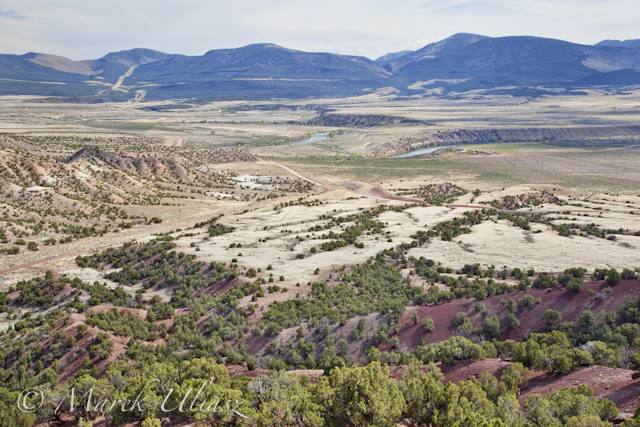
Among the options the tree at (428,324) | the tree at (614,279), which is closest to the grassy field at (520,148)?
the tree at (614,279)

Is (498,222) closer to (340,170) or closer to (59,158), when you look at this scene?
(340,170)

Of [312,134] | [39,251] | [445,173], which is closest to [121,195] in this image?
[39,251]

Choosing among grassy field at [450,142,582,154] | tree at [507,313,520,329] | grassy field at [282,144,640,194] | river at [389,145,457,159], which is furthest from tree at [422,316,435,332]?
grassy field at [450,142,582,154]

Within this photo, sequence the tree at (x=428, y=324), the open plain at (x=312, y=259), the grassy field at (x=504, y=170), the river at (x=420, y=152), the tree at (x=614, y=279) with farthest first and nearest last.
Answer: the river at (x=420, y=152) → the grassy field at (x=504, y=170) → the tree at (x=614, y=279) → the tree at (x=428, y=324) → the open plain at (x=312, y=259)

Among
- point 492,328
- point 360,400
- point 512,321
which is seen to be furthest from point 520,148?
point 360,400

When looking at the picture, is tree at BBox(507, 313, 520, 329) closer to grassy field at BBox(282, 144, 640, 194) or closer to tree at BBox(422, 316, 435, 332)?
tree at BBox(422, 316, 435, 332)

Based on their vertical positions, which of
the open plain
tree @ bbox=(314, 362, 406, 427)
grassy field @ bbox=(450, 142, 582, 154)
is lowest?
the open plain

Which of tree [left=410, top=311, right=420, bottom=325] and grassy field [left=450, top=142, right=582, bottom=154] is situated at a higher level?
grassy field [left=450, top=142, right=582, bottom=154]

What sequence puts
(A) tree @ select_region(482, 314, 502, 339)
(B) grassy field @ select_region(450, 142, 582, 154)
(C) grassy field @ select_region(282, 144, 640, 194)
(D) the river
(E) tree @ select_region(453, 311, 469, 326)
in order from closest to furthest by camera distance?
(A) tree @ select_region(482, 314, 502, 339) < (E) tree @ select_region(453, 311, 469, 326) < (C) grassy field @ select_region(282, 144, 640, 194) < (B) grassy field @ select_region(450, 142, 582, 154) < (D) the river

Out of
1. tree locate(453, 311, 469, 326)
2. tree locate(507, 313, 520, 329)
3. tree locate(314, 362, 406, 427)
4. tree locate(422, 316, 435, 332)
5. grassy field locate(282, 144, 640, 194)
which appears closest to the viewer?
tree locate(314, 362, 406, 427)

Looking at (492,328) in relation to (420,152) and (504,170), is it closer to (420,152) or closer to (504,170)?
(504,170)

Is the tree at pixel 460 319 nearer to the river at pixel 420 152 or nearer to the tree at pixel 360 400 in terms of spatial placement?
the tree at pixel 360 400

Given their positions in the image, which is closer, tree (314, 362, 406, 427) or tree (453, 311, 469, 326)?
tree (314, 362, 406, 427)
